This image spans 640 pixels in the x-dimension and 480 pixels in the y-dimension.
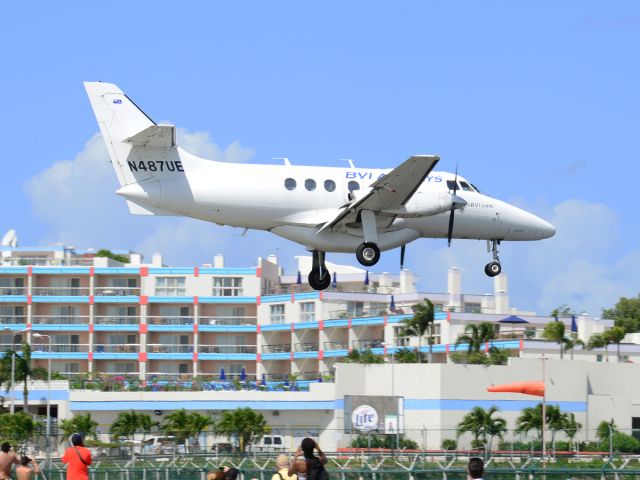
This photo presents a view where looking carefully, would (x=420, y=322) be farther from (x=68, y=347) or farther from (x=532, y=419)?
(x=68, y=347)

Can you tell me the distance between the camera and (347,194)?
3844 cm

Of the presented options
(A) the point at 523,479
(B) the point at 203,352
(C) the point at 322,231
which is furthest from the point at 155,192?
(B) the point at 203,352

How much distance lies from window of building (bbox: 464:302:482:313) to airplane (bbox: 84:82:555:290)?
258 feet

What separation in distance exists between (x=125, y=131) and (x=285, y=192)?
5141 millimetres


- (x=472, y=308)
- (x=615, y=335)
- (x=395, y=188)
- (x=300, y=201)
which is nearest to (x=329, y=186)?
(x=300, y=201)

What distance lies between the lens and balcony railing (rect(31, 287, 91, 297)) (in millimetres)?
111812

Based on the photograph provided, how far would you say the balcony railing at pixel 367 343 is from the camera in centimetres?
10320

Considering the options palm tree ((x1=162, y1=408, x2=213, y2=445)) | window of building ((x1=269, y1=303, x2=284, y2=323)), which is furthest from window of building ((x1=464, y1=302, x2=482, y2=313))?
palm tree ((x1=162, y1=408, x2=213, y2=445))

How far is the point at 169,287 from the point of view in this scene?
370ft

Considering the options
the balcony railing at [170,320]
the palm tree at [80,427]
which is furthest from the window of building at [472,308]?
the palm tree at [80,427]

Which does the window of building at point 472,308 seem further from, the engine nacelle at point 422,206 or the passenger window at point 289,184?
the passenger window at point 289,184

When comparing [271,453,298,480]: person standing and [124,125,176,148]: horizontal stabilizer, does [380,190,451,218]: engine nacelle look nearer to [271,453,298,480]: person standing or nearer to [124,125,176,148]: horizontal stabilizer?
[124,125,176,148]: horizontal stabilizer

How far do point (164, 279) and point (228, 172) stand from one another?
76386 millimetres

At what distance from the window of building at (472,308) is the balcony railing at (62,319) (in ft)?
114
